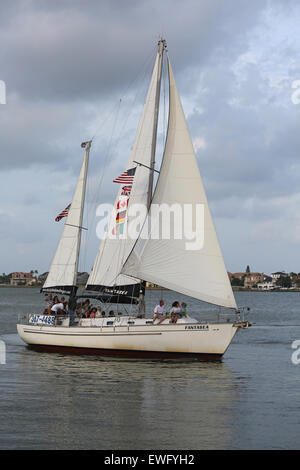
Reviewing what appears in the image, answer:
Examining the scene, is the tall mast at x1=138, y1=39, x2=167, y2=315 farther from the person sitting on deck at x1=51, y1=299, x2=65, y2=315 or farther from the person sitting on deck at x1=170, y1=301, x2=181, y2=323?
the person sitting on deck at x1=51, y1=299, x2=65, y2=315

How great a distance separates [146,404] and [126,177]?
565 inches

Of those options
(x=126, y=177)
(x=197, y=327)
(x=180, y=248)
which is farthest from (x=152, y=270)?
(x=126, y=177)

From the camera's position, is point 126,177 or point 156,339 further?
point 126,177

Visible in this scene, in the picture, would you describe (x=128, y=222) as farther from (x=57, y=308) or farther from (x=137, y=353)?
(x=137, y=353)

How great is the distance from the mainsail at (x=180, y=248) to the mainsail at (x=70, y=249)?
532 centimetres

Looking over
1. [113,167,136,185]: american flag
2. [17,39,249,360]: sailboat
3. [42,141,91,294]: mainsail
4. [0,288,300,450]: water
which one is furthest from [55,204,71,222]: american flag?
[0,288,300,450]: water

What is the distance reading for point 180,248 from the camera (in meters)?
26.2

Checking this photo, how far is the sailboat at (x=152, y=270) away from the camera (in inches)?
1001

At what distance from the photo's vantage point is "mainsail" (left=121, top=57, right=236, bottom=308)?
25.6 meters

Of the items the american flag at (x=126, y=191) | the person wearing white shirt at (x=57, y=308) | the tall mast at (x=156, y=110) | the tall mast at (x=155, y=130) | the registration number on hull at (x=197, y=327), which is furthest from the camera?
the american flag at (x=126, y=191)

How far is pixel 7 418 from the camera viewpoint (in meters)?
15.4

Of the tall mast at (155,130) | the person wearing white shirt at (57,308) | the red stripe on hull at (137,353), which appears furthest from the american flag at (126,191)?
the red stripe on hull at (137,353)

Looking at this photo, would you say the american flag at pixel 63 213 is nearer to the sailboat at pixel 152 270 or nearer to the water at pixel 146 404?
the sailboat at pixel 152 270

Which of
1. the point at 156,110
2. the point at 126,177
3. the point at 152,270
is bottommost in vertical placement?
the point at 152,270
